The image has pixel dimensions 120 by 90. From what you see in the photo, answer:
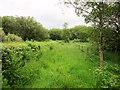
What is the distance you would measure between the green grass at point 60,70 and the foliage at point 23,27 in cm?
2064


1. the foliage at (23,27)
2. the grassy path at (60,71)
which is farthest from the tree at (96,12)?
the foliage at (23,27)

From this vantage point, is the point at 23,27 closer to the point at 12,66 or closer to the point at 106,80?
the point at 12,66

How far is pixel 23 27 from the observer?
1593 inches

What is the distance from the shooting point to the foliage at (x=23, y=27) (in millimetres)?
39438

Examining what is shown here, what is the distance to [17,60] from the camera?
12930 mm

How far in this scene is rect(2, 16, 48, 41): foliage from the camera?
1553 inches

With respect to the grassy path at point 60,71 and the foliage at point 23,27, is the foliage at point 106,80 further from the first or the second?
the foliage at point 23,27

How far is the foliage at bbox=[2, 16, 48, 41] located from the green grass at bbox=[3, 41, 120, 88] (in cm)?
2064

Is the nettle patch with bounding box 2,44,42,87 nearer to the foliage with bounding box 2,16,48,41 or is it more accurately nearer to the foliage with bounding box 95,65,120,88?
the foliage with bounding box 95,65,120,88

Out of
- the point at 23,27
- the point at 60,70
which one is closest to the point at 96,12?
the point at 60,70

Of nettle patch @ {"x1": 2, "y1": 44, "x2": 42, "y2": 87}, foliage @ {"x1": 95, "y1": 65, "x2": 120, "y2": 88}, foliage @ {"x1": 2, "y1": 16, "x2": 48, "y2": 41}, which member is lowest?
foliage @ {"x1": 95, "y1": 65, "x2": 120, "y2": 88}

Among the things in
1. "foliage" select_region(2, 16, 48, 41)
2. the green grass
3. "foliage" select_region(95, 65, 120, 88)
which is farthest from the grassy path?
"foliage" select_region(2, 16, 48, 41)

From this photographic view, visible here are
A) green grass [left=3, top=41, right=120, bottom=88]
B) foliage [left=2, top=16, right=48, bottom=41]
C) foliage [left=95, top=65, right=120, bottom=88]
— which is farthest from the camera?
foliage [left=2, top=16, right=48, bottom=41]

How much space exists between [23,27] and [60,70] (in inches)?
1022
